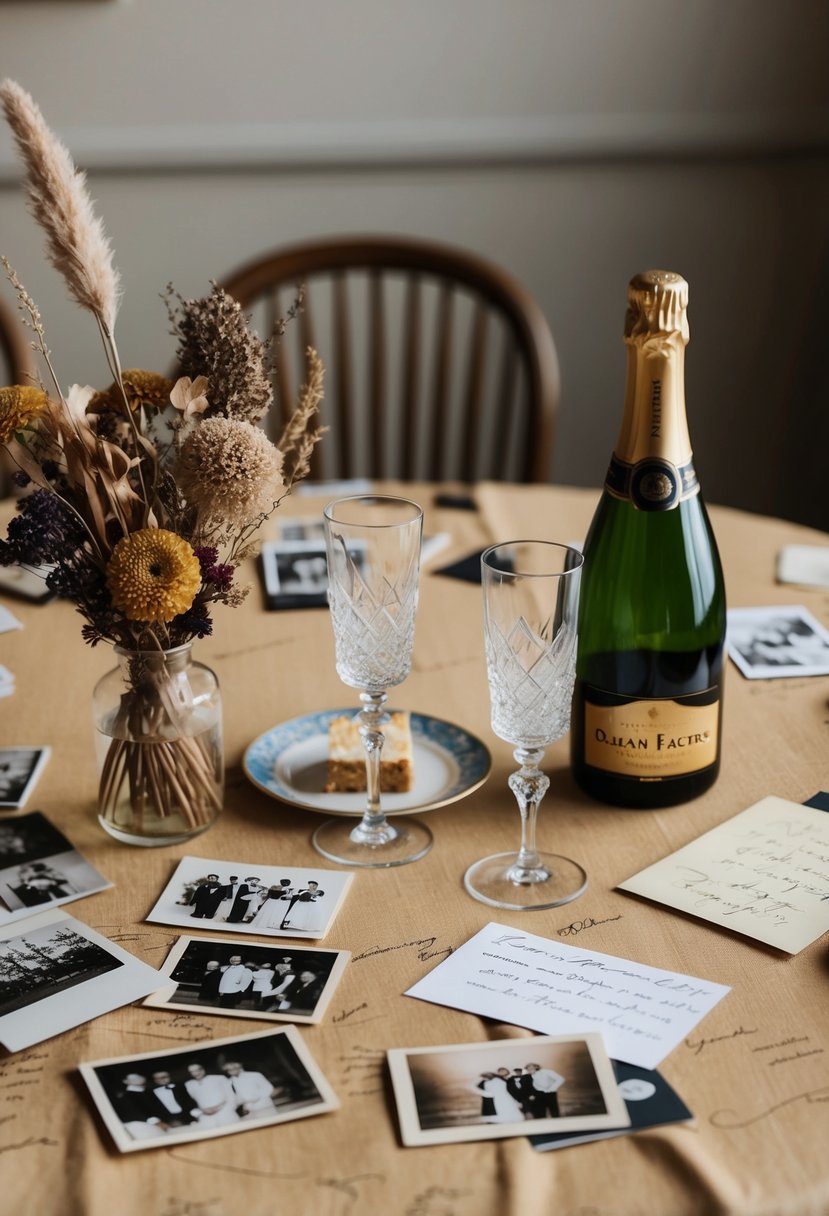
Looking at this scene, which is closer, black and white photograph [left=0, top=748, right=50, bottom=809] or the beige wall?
black and white photograph [left=0, top=748, right=50, bottom=809]

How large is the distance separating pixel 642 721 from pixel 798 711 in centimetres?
26

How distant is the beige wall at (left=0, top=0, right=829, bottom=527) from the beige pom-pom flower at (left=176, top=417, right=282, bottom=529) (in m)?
1.92

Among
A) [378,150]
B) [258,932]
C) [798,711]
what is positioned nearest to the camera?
[258,932]

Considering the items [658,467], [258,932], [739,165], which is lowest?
[258,932]

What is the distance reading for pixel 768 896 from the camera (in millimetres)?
880

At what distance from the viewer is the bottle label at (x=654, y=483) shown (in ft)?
3.19

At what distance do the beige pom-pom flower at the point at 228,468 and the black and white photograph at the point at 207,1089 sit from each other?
1.10 ft

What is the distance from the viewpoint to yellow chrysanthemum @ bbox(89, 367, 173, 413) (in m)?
0.88

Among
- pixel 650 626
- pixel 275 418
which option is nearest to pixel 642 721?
pixel 650 626

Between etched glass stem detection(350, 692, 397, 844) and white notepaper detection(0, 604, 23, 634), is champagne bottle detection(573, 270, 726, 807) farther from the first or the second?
white notepaper detection(0, 604, 23, 634)

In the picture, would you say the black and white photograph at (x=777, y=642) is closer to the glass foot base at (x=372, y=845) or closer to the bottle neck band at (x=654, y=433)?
the bottle neck band at (x=654, y=433)

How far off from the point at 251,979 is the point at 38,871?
0.71 feet

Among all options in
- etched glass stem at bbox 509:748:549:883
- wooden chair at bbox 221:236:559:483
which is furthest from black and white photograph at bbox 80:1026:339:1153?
wooden chair at bbox 221:236:559:483

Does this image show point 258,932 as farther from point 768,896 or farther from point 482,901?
point 768,896
